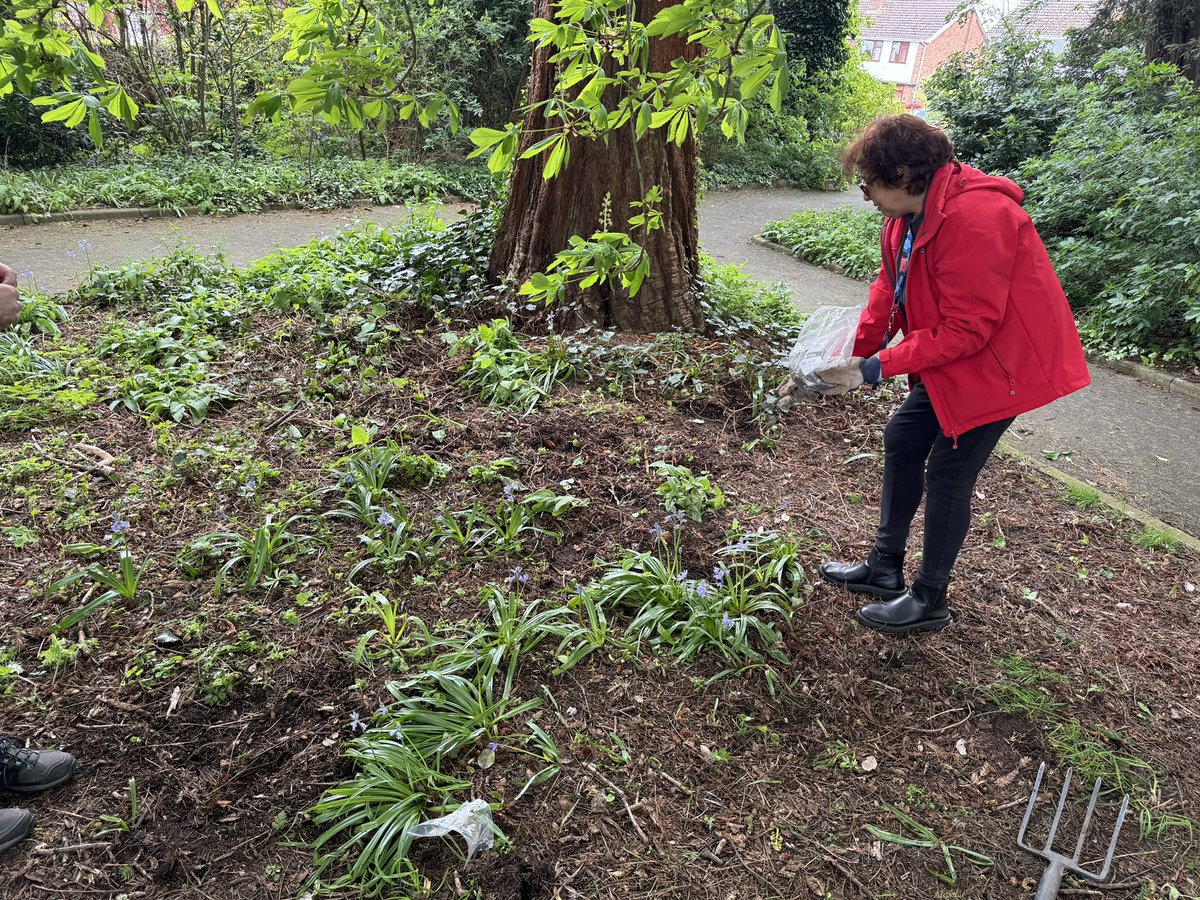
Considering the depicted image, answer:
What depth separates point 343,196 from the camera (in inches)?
406

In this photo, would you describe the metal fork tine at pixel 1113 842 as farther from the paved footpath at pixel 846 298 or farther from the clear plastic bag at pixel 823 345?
the paved footpath at pixel 846 298

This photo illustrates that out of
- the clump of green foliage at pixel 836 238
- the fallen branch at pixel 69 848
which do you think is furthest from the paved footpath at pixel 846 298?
the fallen branch at pixel 69 848

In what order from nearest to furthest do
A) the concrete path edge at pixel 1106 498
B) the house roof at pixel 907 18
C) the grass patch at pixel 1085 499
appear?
the concrete path edge at pixel 1106 498
the grass patch at pixel 1085 499
the house roof at pixel 907 18

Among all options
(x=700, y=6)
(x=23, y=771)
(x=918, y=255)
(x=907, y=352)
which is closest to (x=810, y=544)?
(x=907, y=352)

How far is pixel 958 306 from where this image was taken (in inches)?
91.9

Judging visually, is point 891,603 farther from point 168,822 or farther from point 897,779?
point 168,822

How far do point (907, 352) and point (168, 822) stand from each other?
259 centimetres

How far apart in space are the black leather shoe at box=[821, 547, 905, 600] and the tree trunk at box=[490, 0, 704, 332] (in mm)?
2512

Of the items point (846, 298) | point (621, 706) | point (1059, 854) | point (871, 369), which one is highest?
point (871, 369)

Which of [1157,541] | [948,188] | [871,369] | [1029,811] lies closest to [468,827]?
[1029,811]

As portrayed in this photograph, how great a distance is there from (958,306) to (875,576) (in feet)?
3.83

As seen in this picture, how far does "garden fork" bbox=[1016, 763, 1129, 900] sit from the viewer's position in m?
2.04

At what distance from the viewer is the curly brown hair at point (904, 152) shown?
2.37 metres

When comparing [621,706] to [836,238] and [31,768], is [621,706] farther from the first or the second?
[836,238]
